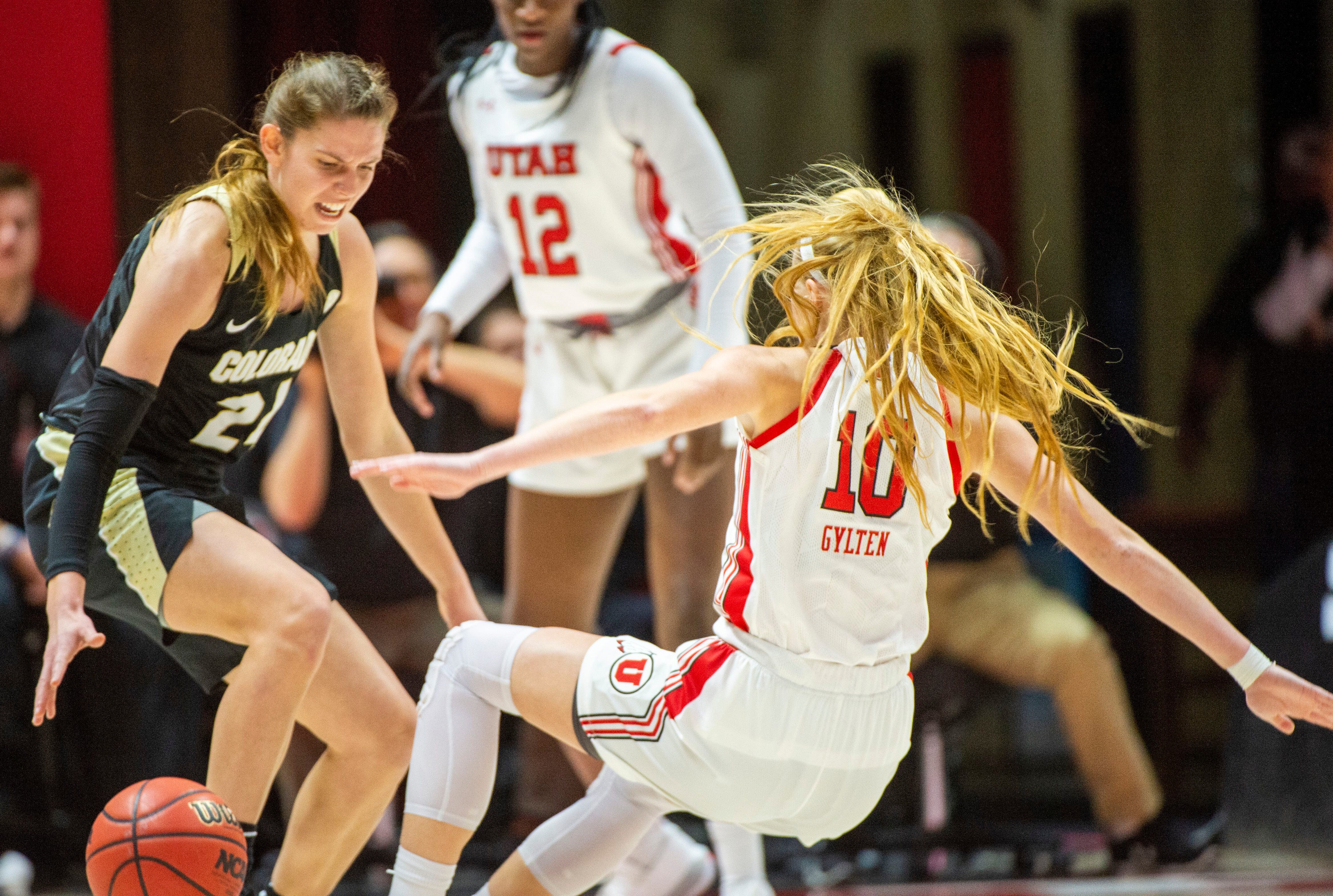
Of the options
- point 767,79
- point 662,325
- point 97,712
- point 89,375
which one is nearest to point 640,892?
point 662,325

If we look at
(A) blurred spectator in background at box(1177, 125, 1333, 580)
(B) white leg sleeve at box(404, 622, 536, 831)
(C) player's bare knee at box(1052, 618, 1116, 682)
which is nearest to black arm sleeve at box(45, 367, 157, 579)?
(B) white leg sleeve at box(404, 622, 536, 831)

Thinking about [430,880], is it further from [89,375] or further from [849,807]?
[89,375]

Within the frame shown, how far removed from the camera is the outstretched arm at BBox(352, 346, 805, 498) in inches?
79.1

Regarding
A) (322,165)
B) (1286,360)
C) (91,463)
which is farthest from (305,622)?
(1286,360)

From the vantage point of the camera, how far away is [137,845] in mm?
2229

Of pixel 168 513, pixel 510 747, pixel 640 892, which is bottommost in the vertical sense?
pixel 510 747

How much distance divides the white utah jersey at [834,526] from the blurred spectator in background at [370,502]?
192 cm

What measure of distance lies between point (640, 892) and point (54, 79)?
2.65 metres

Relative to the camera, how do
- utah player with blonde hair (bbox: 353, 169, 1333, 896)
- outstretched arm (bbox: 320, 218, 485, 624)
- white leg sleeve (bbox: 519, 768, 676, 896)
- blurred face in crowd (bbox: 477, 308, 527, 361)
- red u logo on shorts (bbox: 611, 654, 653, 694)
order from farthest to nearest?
blurred face in crowd (bbox: 477, 308, 527, 361), outstretched arm (bbox: 320, 218, 485, 624), white leg sleeve (bbox: 519, 768, 676, 896), red u logo on shorts (bbox: 611, 654, 653, 694), utah player with blonde hair (bbox: 353, 169, 1333, 896)

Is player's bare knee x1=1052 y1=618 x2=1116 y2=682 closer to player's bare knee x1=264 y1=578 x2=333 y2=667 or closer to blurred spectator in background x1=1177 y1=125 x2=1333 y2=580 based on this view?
blurred spectator in background x1=1177 y1=125 x2=1333 y2=580

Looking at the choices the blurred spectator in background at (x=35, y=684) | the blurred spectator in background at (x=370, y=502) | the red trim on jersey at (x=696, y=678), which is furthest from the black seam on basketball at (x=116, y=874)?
the blurred spectator in background at (x=35, y=684)

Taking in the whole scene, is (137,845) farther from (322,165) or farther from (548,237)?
(548,237)

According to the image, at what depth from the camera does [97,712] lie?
3.96 meters

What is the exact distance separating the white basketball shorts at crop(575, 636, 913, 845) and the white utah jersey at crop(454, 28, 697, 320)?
3.89ft
